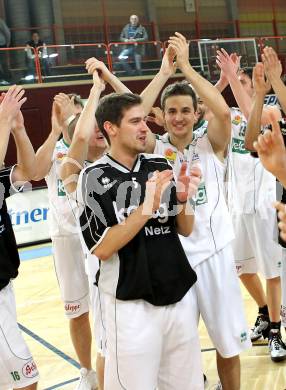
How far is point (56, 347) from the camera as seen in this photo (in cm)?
592

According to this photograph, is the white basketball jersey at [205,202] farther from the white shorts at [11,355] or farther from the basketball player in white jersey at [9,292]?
the white shorts at [11,355]

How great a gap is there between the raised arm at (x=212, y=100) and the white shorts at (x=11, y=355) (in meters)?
1.79

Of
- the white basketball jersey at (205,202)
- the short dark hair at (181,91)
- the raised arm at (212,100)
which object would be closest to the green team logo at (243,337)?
the white basketball jersey at (205,202)

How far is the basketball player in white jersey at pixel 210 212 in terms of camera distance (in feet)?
12.7

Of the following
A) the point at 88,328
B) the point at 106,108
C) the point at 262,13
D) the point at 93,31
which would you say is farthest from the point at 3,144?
the point at 262,13

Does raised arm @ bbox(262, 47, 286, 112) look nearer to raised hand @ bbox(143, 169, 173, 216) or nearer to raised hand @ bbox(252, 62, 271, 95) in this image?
raised hand @ bbox(252, 62, 271, 95)

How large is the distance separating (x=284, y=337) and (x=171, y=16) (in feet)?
58.7

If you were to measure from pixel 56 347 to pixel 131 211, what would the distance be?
10.2ft

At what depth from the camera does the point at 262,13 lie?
22.6 metres

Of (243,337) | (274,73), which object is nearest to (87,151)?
(274,73)

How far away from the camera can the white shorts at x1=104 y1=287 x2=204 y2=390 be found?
3223 millimetres

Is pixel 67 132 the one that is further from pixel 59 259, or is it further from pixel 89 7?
pixel 89 7

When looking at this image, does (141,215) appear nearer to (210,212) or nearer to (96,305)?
(210,212)

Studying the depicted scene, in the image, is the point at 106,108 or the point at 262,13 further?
the point at 262,13
